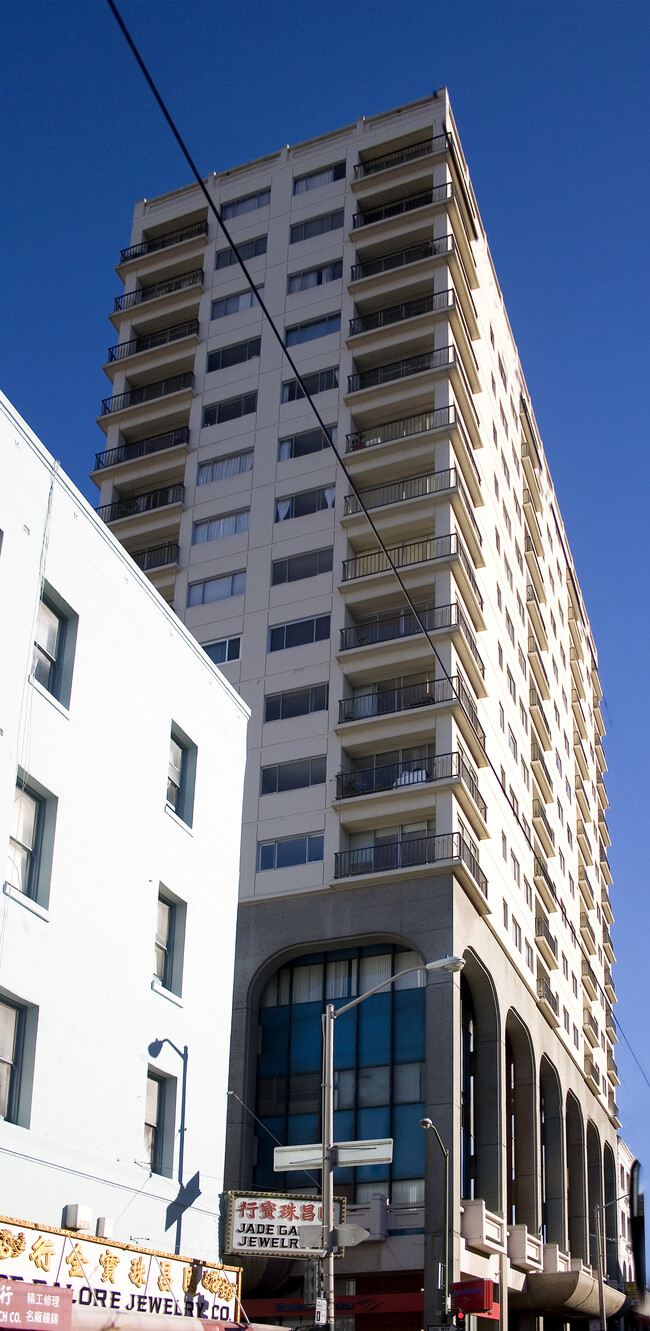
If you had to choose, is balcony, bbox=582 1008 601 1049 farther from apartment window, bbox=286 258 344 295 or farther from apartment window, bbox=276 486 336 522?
apartment window, bbox=286 258 344 295

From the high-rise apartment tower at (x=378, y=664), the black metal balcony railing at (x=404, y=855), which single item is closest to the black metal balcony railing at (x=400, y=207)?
the high-rise apartment tower at (x=378, y=664)

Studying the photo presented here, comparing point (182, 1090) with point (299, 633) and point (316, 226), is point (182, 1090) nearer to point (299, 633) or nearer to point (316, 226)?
point (299, 633)

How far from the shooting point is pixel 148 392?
6291 cm

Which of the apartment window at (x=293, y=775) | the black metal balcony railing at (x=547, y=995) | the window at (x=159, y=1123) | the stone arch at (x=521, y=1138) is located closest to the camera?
the window at (x=159, y=1123)

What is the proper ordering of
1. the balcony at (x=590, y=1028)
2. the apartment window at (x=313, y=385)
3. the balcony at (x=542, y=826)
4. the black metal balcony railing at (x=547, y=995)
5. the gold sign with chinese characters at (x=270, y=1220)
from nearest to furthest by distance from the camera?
the gold sign with chinese characters at (x=270, y=1220), the apartment window at (x=313, y=385), the black metal balcony railing at (x=547, y=995), the balcony at (x=542, y=826), the balcony at (x=590, y=1028)

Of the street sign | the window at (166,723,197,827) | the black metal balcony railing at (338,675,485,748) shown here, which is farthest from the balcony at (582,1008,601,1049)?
the window at (166,723,197,827)

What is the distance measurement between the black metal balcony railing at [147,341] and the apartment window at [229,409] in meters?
5.57

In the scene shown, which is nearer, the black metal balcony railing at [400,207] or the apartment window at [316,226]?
the black metal balcony railing at [400,207]

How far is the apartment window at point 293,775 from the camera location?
49.7 metres

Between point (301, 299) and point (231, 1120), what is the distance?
35.3 meters

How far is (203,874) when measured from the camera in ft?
83.6

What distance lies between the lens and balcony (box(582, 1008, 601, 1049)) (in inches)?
3095

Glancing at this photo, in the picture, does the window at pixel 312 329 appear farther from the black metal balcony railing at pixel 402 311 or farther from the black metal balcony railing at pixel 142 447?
the black metal balcony railing at pixel 142 447

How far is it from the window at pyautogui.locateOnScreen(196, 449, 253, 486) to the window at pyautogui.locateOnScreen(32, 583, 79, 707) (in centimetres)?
3579
